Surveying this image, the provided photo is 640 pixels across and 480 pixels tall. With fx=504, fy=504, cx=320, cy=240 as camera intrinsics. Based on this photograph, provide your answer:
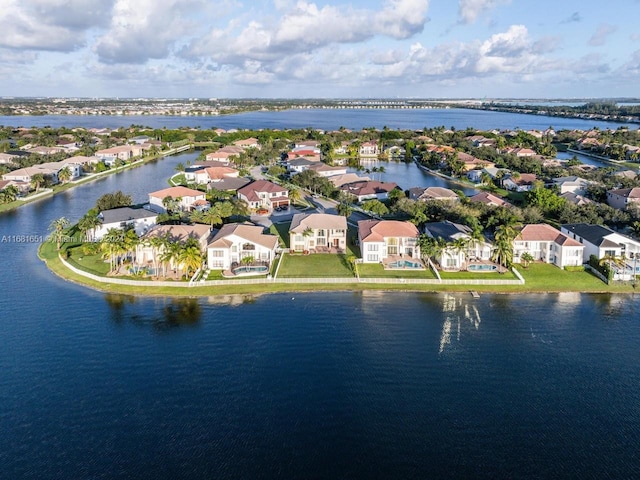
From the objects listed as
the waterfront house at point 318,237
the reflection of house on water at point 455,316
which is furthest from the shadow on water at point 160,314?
the reflection of house on water at point 455,316

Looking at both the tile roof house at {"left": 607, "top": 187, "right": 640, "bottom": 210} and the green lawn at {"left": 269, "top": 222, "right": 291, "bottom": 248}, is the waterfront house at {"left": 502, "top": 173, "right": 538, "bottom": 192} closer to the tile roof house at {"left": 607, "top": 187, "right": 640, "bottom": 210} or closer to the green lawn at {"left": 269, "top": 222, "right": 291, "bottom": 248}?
the tile roof house at {"left": 607, "top": 187, "right": 640, "bottom": 210}

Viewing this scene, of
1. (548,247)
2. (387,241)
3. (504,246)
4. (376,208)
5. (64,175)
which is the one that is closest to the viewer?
(504,246)

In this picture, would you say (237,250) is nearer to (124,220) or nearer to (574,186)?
(124,220)

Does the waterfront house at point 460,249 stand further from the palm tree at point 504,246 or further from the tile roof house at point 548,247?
the tile roof house at point 548,247

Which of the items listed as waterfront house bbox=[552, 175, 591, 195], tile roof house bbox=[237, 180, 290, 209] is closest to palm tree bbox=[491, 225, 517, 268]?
tile roof house bbox=[237, 180, 290, 209]

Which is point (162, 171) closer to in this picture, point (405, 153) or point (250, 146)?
point (250, 146)

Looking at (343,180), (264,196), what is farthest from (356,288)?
(343,180)
